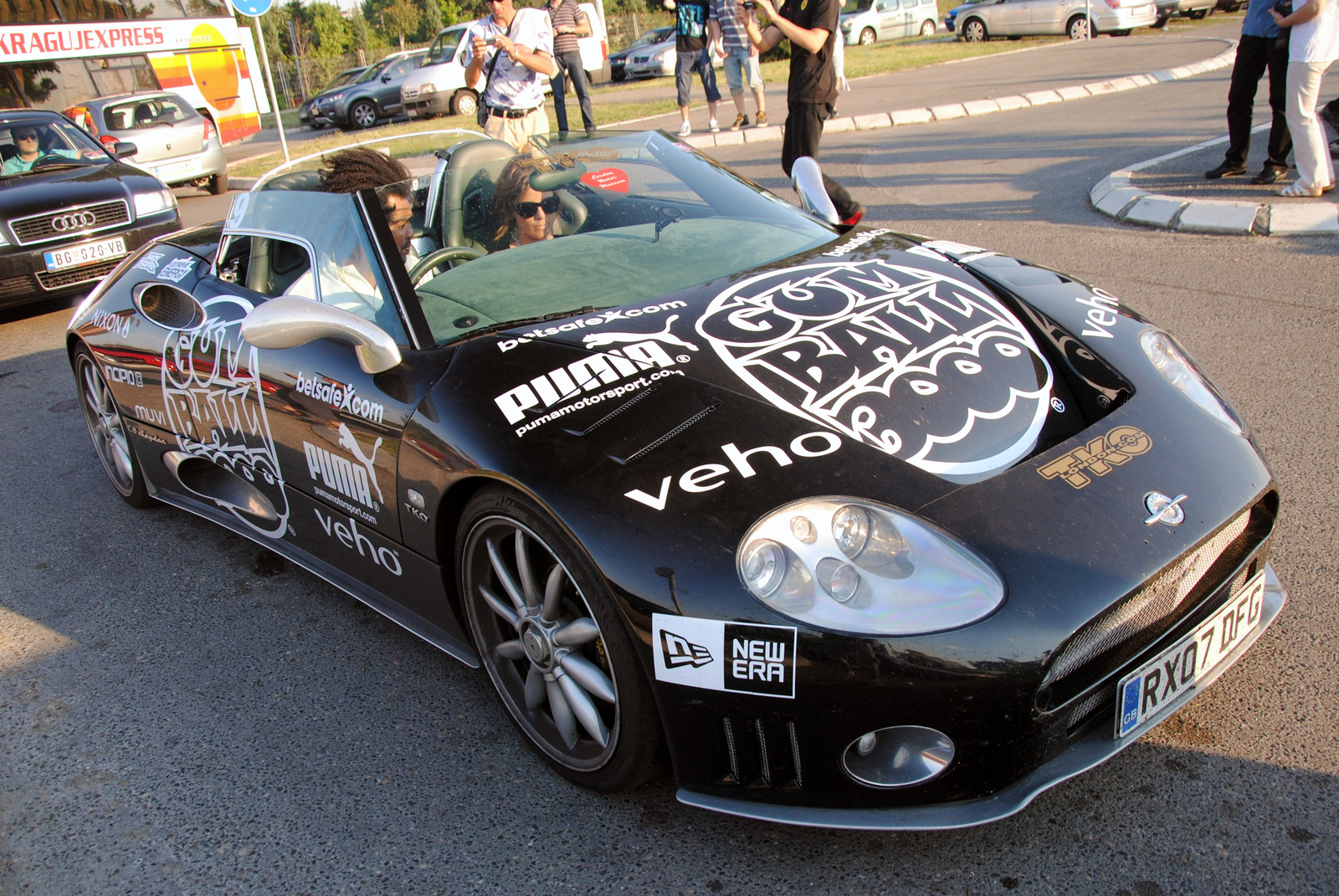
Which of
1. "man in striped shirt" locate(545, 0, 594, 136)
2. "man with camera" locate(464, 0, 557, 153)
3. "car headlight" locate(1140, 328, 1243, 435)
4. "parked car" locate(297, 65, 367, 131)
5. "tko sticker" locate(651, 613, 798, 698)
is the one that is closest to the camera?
"tko sticker" locate(651, 613, 798, 698)

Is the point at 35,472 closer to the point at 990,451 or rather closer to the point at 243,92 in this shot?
the point at 990,451

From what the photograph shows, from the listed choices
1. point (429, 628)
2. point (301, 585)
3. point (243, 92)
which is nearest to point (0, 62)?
point (243, 92)

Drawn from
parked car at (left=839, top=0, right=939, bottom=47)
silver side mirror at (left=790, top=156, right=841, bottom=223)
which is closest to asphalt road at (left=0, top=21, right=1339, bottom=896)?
silver side mirror at (left=790, top=156, right=841, bottom=223)

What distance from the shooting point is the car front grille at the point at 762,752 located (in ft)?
5.91

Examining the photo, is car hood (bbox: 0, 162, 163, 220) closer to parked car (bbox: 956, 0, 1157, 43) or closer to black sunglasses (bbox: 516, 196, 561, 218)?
black sunglasses (bbox: 516, 196, 561, 218)

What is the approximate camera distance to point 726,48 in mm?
11242

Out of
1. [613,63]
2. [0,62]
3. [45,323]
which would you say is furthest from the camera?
[613,63]

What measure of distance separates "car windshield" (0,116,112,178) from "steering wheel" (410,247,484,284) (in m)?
6.65

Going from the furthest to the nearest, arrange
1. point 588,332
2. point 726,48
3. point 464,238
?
point 726,48 → point 464,238 → point 588,332

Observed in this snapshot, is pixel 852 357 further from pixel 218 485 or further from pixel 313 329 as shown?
pixel 218 485

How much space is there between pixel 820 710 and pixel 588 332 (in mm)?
1142

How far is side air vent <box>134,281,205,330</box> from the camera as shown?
3.27 m

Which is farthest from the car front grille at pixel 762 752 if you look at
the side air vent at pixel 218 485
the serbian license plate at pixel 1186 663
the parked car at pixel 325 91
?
the parked car at pixel 325 91

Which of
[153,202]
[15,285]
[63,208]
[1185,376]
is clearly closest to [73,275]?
[15,285]
